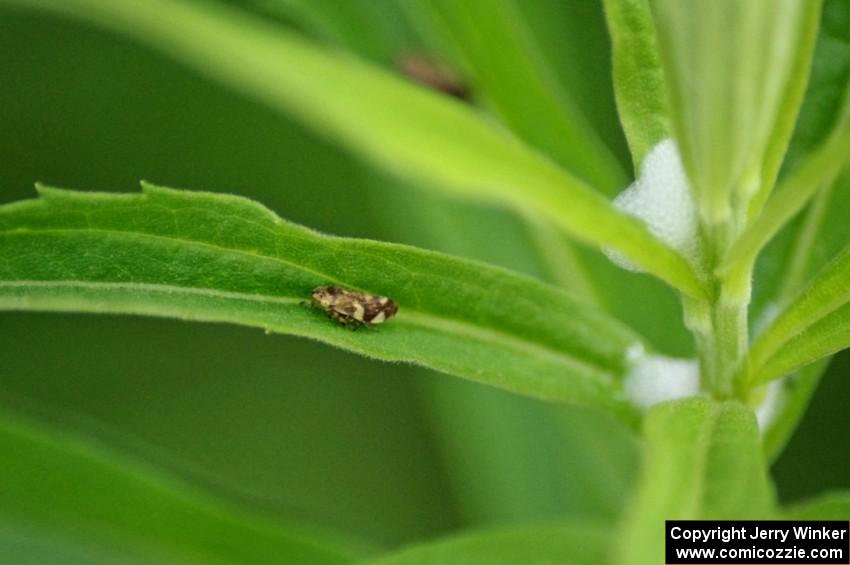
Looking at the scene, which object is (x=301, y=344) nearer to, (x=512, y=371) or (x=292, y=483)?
(x=292, y=483)

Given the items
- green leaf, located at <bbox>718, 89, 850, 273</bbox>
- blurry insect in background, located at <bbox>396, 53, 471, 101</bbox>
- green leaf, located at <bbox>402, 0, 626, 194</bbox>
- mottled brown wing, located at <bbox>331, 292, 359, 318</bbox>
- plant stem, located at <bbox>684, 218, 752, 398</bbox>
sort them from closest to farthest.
→ green leaf, located at <bbox>718, 89, 850, 273</bbox>
plant stem, located at <bbox>684, 218, 752, 398</bbox>
mottled brown wing, located at <bbox>331, 292, 359, 318</bbox>
green leaf, located at <bbox>402, 0, 626, 194</bbox>
blurry insect in background, located at <bbox>396, 53, 471, 101</bbox>

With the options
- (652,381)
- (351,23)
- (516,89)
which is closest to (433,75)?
(351,23)

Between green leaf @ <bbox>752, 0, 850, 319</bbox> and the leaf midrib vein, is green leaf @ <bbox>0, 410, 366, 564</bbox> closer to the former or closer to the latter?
the leaf midrib vein

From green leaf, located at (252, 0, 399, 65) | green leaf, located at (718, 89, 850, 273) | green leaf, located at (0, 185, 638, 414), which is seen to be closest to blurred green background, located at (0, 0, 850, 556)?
green leaf, located at (252, 0, 399, 65)

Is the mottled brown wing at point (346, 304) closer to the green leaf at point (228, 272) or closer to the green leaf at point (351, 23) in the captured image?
the green leaf at point (228, 272)

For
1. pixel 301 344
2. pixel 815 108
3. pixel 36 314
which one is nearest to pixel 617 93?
pixel 815 108

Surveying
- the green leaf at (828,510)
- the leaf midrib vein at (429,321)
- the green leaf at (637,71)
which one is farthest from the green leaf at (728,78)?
the green leaf at (828,510)
